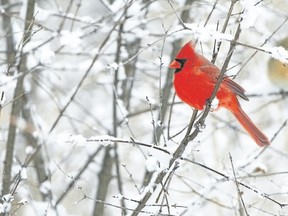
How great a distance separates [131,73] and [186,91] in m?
1.86

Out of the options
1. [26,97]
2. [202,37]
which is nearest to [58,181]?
[26,97]

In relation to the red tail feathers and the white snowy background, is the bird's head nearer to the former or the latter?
the white snowy background

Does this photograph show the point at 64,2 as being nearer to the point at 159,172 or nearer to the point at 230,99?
the point at 230,99

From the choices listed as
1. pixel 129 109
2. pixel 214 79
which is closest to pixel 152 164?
pixel 214 79

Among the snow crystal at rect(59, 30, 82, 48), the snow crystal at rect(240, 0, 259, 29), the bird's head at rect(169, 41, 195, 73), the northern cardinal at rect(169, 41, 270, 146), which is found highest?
the snow crystal at rect(59, 30, 82, 48)

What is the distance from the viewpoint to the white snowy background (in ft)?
8.62

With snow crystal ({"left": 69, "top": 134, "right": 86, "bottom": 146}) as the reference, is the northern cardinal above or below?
above

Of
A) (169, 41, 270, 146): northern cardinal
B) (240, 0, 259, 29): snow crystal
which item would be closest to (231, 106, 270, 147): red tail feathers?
(169, 41, 270, 146): northern cardinal

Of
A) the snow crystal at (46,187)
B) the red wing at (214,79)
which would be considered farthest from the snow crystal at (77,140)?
the snow crystal at (46,187)

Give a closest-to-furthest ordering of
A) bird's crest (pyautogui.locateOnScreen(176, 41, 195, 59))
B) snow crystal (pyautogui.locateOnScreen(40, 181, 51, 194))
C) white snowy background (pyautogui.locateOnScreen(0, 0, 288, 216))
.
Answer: white snowy background (pyautogui.locateOnScreen(0, 0, 288, 216)), bird's crest (pyautogui.locateOnScreen(176, 41, 195, 59)), snow crystal (pyautogui.locateOnScreen(40, 181, 51, 194))

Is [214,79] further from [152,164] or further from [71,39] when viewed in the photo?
[71,39]

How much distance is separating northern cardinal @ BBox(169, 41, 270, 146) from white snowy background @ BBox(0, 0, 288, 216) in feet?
0.43

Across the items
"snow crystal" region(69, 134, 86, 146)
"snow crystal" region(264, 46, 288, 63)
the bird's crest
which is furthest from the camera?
the bird's crest

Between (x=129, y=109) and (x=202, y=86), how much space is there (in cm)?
192
